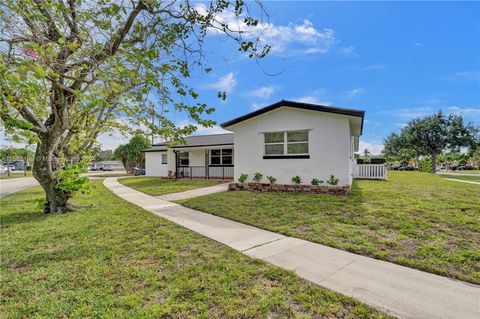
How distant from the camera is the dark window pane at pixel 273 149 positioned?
457 inches

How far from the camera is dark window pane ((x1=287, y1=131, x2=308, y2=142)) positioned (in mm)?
11086

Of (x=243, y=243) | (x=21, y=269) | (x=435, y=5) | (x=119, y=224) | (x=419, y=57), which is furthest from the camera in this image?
(x=419, y=57)

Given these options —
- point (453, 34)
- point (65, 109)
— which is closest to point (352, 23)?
point (453, 34)

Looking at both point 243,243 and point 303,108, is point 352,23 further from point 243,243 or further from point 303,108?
point 243,243

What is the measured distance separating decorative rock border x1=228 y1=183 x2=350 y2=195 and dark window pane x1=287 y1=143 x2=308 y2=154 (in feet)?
5.25

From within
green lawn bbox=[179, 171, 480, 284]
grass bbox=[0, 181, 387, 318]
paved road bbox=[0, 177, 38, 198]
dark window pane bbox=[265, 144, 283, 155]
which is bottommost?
paved road bbox=[0, 177, 38, 198]

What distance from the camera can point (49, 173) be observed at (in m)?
7.54

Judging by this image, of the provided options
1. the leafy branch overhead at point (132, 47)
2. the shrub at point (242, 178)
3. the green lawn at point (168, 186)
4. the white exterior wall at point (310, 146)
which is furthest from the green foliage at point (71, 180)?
the white exterior wall at point (310, 146)

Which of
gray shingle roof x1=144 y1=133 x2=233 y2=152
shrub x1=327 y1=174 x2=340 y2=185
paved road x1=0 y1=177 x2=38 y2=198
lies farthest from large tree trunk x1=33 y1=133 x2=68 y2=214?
gray shingle roof x1=144 y1=133 x2=233 y2=152

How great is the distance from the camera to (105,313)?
2.54 metres

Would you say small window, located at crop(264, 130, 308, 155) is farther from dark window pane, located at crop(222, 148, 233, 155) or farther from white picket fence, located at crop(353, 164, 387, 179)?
white picket fence, located at crop(353, 164, 387, 179)

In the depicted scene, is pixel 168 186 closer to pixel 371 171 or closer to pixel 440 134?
pixel 371 171

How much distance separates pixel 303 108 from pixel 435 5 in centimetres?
552

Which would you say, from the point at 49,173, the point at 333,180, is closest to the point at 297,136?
the point at 333,180
